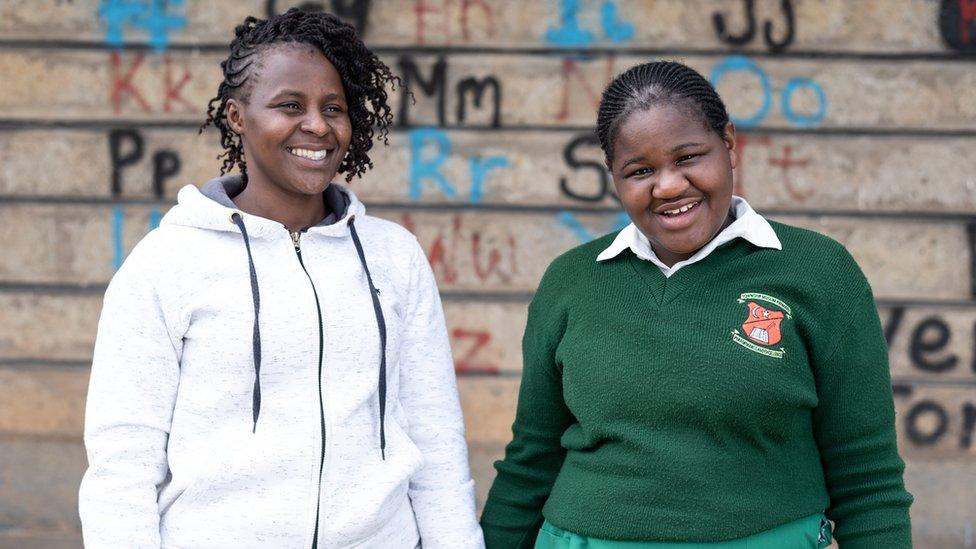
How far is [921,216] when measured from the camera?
17.2 ft

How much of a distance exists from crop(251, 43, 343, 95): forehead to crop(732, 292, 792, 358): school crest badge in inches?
35.8

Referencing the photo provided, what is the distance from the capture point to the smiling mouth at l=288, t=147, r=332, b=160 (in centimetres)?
216

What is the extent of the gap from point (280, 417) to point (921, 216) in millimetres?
4030

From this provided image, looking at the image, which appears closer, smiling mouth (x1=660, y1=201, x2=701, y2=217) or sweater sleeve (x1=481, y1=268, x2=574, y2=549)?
smiling mouth (x1=660, y1=201, x2=701, y2=217)

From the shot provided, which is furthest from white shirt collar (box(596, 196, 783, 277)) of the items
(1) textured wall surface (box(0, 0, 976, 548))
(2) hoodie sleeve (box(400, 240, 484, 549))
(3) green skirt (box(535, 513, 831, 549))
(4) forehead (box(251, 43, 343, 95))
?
(1) textured wall surface (box(0, 0, 976, 548))

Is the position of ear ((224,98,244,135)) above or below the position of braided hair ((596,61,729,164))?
below

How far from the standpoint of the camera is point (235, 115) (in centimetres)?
222

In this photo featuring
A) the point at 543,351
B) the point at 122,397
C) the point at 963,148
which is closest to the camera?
the point at 122,397

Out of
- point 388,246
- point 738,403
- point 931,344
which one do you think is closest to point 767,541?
point 738,403

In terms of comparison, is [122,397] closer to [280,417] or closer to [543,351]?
[280,417]

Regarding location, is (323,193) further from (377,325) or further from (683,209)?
(683,209)

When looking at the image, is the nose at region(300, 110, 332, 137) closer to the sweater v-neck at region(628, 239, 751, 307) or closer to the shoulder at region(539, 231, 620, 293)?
the shoulder at region(539, 231, 620, 293)

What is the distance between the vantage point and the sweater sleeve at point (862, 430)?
204 centimetres

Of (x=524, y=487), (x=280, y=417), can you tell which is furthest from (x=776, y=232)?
(x=280, y=417)
